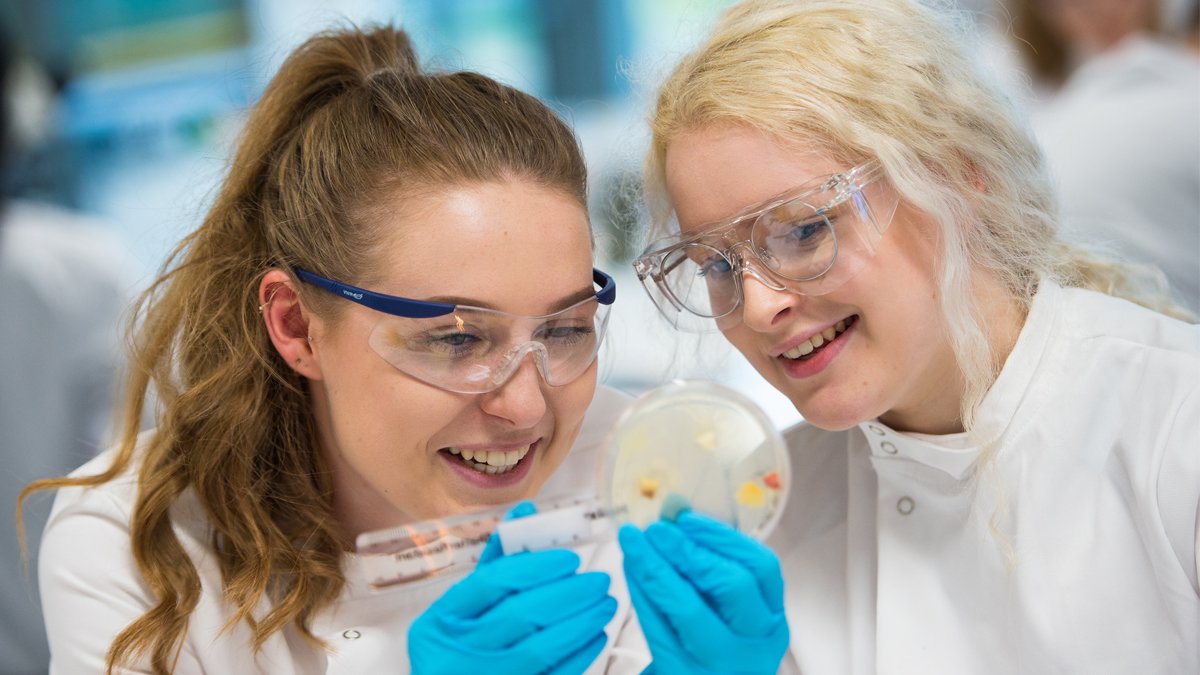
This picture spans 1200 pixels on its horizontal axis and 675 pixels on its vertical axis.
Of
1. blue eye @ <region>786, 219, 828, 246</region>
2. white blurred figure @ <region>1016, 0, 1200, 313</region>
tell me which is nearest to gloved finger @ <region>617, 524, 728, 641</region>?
blue eye @ <region>786, 219, 828, 246</region>

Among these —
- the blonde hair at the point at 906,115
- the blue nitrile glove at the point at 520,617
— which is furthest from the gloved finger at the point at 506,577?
the blonde hair at the point at 906,115

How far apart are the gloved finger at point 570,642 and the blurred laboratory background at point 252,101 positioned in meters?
0.37

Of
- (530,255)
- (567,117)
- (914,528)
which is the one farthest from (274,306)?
(914,528)

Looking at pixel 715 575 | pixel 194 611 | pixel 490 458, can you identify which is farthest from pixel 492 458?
pixel 194 611

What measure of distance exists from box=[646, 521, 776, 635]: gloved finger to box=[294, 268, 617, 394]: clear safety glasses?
0.35 m

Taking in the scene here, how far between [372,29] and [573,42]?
359 centimetres

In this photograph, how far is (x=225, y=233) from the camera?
6.05ft

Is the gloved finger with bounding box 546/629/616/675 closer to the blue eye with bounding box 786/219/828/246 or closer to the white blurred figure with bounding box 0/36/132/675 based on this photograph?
the blue eye with bounding box 786/219/828/246

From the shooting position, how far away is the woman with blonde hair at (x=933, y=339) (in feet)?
5.13

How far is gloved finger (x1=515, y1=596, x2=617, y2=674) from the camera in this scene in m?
1.45

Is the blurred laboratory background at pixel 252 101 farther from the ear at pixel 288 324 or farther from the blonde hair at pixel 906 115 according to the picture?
the ear at pixel 288 324

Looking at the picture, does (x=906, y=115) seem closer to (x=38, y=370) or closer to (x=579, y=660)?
(x=579, y=660)

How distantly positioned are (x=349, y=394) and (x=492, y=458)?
0.80ft

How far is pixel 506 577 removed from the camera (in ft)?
4.73
